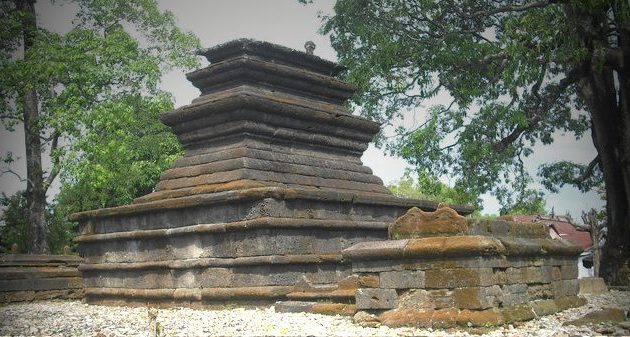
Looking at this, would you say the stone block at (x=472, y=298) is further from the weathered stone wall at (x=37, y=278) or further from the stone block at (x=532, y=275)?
the weathered stone wall at (x=37, y=278)

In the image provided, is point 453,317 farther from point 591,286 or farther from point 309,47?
point 309,47

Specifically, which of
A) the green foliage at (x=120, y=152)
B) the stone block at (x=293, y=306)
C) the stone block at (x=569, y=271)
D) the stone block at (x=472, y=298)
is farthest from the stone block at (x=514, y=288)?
the green foliage at (x=120, y=152)

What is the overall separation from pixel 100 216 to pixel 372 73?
24.3ft

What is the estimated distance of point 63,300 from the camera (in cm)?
1355

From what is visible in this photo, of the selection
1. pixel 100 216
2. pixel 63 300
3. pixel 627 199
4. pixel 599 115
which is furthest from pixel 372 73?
pixel 63 300

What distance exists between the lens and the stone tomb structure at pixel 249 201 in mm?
9641

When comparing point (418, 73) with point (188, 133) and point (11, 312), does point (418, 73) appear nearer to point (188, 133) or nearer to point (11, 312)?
point (188, 133)

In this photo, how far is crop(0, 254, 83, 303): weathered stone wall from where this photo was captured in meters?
12.9

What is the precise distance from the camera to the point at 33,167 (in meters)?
20.8

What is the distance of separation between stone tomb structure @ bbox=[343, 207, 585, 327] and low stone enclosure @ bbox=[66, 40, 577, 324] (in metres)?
0.02

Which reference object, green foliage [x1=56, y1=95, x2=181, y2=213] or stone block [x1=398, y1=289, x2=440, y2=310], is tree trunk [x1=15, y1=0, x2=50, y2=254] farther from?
stone block [x1=398, y1=289, x2=440, y2=310]

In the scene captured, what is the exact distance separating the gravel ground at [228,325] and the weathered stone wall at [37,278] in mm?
3113

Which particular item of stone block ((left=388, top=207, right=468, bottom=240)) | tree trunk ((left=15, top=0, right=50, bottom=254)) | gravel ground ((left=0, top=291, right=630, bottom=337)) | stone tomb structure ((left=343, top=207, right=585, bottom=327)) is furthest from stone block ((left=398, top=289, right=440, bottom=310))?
tree trunk ((left=15, top=0, right=50, bottom=254))

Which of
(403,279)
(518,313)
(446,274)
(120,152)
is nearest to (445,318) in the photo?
(446,274)
